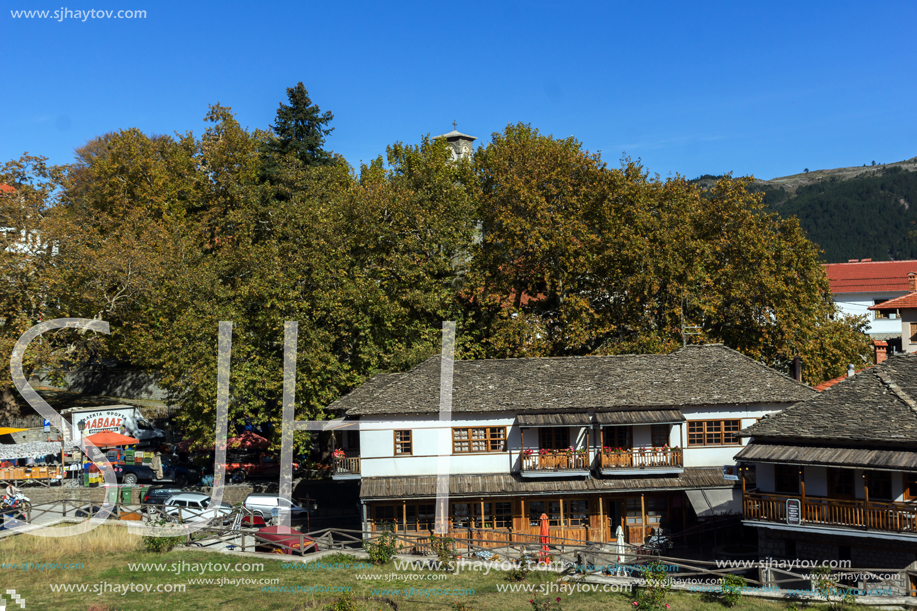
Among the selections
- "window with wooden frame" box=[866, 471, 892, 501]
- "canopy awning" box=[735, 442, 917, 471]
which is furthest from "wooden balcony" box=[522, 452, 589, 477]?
"window with wooden frame" box=[866, 471, 892, 501]

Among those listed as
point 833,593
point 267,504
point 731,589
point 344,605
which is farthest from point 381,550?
point 833,593

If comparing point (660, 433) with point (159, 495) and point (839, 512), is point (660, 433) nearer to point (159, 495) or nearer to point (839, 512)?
point (839, 512)

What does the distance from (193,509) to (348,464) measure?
23.3 ft

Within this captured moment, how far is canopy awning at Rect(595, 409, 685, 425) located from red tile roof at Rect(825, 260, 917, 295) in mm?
62243

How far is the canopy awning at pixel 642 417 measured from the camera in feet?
100

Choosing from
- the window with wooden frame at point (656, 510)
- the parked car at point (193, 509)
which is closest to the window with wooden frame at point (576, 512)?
the window with wooden frame at point (656, 510)

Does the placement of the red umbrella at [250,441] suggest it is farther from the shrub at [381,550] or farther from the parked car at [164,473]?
the shrub at [381,550]

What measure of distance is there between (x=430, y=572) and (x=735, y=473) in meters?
14.9

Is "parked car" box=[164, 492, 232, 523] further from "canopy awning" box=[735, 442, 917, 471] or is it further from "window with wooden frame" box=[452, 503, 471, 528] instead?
"canopy awning" box=[735, 442, 917, 471]

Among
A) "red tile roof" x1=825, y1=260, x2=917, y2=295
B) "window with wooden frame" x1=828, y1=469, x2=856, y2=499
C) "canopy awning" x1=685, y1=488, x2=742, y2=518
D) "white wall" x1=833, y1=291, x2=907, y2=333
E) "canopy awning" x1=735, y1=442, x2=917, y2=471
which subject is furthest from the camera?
"red tile roof" x1=825, y1=260, x2=917, y2=295

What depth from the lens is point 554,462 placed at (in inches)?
1216

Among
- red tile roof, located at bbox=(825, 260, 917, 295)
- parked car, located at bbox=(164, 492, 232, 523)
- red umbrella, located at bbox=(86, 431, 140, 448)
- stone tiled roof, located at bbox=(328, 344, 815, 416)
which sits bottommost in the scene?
parked car, located at bbox=(164, 492, 232, 523)

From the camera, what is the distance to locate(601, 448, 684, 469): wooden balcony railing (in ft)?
102

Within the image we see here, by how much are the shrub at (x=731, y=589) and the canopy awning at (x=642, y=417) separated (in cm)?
889
